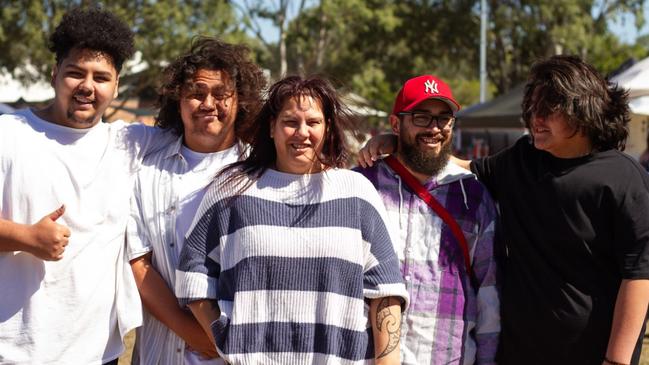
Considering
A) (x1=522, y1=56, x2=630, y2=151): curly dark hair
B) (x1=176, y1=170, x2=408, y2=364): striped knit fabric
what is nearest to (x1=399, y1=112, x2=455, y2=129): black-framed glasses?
(x1=522, y1=56, x2=630, y2=151): curly dark hair

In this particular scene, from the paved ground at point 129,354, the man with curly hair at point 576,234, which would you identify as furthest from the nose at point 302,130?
the paved ground at point 129,354

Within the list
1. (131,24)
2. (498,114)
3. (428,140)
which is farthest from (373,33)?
(428,140)

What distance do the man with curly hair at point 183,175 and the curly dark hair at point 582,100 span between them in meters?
1.15

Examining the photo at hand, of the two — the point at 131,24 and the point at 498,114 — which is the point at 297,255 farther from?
the point at 131,24

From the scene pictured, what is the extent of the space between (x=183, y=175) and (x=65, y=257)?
0.56m

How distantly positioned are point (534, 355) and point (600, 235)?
0.55 m

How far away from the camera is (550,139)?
9.87 feet

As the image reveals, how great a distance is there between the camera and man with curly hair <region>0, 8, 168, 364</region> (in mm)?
2707

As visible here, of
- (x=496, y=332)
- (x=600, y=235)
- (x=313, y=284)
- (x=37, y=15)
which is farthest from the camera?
(x=37, y=15)

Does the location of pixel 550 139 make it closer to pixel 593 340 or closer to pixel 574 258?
pixel 574 258

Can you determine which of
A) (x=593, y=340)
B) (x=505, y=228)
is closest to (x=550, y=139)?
(x=505, y=228)

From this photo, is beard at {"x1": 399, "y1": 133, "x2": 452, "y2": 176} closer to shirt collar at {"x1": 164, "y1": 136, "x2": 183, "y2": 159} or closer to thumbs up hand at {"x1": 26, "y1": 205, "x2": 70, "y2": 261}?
shirt collar at {"x1": 164, "y1": 136, "x2": 183, "y2": 159}

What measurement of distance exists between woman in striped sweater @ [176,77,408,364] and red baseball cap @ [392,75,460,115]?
1.54 feet

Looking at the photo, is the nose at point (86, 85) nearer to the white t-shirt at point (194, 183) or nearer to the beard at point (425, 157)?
the white t-shirt at point (194, 183)
